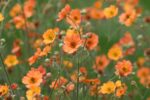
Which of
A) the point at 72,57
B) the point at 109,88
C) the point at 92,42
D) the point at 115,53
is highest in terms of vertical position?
the point at 92,42

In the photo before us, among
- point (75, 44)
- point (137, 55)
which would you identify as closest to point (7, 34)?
point (137, 55)

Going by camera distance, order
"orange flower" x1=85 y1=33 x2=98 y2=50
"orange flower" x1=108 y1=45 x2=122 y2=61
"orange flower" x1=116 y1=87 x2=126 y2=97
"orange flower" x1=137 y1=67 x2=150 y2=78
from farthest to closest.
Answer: "orange flower" x1=137 y1=67 x2=150 y2=78 < "orange flower" x1=108 y1=45 x2=122 y2=61 < "orange flower" x1=85 y1=33 x2=98 y2=50 < "orange flower" x1=116 y1=87 x2=126 y2=97

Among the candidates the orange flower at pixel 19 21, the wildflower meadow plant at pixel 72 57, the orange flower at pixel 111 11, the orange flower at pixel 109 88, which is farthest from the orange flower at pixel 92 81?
the orange flower at pixel 19 21

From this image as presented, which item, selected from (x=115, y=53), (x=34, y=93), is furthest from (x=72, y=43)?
(x=115, y=53)

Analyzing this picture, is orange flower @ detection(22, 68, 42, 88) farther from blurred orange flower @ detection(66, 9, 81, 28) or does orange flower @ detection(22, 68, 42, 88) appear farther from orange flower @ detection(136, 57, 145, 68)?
orange flower @ detection(136, 57, 145, 68)

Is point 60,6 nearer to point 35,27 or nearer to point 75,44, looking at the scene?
point 35,27

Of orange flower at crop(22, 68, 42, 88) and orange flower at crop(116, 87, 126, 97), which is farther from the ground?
orange flower at crop(22, 68, 42, 88)

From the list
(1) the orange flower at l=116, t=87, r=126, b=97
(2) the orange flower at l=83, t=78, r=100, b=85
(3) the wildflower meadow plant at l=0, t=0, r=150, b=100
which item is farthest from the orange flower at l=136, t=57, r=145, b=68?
(1) the orange flower at l=116, t=87, r=126, b=97

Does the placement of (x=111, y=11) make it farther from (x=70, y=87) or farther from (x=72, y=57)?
(x=70, y=87)
